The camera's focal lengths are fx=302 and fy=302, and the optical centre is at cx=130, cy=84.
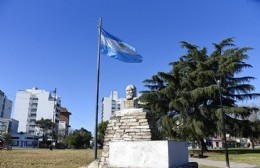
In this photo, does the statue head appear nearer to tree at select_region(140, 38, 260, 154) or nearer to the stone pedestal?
the stone pedestal

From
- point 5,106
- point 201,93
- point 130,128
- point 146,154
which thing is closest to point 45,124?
point 5,106

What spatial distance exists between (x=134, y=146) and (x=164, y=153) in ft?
3.24

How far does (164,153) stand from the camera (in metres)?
8.67

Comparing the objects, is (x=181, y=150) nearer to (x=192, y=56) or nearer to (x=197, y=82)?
(x=197, y=82)

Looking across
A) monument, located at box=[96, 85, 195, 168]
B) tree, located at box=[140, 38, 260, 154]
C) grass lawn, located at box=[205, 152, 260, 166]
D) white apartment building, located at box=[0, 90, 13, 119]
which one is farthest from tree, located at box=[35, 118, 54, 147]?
monument, located at box=[96, 85, 195, 168]

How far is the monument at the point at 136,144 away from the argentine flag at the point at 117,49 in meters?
2.75

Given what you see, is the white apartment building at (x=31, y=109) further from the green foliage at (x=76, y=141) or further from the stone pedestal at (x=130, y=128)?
the stone pedestal at (x=130, y=128)

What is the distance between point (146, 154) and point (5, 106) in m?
117

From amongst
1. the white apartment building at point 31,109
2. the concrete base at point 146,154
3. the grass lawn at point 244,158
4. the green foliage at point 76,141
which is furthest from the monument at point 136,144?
the white apartment building at point 31,109

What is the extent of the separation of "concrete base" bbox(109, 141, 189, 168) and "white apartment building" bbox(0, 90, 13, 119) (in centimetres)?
10687

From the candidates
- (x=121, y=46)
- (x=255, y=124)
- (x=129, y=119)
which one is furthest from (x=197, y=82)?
(x=129, y=119)

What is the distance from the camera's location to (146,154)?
29.2ft

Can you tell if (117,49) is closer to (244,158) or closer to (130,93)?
(130,93)

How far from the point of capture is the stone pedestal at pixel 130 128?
33.8ft
